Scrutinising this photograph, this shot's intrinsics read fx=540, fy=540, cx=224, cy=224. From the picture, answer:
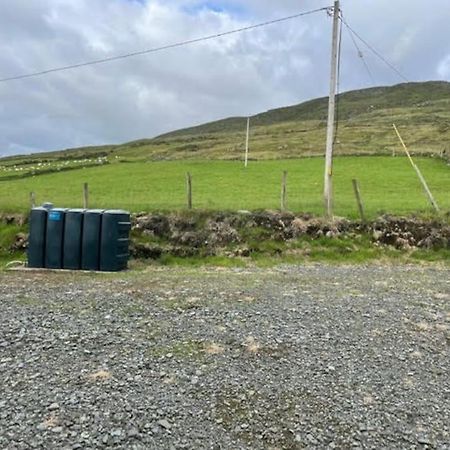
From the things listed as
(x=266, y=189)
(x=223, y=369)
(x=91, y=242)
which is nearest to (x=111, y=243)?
(x=91, y=242)

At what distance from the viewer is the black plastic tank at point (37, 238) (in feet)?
52.7

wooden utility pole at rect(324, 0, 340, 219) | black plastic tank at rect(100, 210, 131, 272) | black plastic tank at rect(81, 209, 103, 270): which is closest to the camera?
black plastic tank at rect(100, 210, 131, 272)

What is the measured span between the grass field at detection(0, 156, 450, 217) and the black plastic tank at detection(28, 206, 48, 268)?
579 centimetres

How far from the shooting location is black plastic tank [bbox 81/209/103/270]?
15711 millimetres

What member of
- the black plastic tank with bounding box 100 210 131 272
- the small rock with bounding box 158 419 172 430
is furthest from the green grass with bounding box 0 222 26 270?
the small rock with bounding box 158 419 172 430

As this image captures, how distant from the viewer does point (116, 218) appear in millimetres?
15672

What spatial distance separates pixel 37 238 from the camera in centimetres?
1606

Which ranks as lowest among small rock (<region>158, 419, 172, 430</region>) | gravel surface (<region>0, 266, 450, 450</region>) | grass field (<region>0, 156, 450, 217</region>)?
small rock (<region>158, 419, 172, 430</region>)

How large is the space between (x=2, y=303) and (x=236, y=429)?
6601 millimetres

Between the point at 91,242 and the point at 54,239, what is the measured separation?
45.9 inches

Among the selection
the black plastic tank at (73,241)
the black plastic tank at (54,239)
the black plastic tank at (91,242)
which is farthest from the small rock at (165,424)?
the black plastic tank at (54,239)

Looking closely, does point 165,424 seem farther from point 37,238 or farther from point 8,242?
point 8,242

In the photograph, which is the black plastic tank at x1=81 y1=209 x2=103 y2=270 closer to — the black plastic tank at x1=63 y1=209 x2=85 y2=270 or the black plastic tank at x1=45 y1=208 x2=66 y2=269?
the black plastic tank at x1=63 y1=209 x2=85 y2=270

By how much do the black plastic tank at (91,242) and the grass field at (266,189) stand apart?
593 cm
